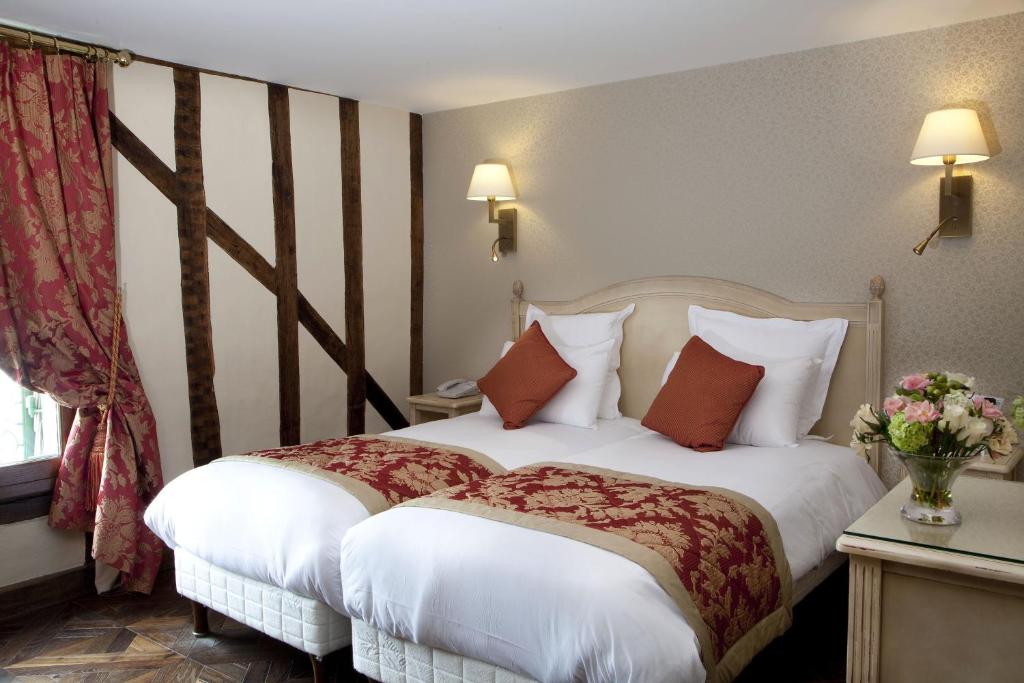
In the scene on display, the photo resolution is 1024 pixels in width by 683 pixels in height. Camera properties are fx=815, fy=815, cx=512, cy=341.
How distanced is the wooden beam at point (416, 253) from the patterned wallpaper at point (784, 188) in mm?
227

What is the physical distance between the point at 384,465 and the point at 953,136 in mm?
2385

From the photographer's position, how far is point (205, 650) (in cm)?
293

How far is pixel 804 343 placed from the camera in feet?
11.2

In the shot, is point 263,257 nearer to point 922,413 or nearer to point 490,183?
point 490,183

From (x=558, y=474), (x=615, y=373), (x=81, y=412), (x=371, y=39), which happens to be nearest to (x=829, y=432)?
(x=615, y=373)

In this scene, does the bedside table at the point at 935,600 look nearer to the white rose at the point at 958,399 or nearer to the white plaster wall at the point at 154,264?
the white rose at the point at 958,399

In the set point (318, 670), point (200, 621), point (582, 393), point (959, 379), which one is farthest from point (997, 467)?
point (200, 621)

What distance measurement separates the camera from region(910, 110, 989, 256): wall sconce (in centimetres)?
298

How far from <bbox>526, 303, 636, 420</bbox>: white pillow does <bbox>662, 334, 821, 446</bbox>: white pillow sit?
0.75 m

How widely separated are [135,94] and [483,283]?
203 centimetres

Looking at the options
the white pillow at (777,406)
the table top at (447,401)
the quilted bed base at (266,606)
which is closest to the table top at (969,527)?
the white pillow at (777,406)

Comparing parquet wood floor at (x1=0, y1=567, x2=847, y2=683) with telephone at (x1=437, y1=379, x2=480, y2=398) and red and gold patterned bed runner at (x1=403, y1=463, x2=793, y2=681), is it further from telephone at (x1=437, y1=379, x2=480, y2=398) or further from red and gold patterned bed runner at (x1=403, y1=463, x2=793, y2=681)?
telephone at (x1=437, y1=379, x2=480, y2=398)

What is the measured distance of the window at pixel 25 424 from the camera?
3.33 metres

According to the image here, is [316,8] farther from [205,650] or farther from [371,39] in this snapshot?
[205,650]
